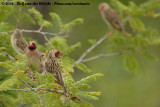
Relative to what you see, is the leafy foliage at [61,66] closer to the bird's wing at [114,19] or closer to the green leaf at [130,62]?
the green leaf at [130,62]

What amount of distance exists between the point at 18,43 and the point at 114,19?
13.8 feet

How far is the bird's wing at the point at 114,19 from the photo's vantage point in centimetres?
932

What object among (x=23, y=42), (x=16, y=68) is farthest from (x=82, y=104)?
(x=23, y=42)

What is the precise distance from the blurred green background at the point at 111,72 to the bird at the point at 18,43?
682 cm

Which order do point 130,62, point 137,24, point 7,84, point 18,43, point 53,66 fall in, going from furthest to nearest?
1. point 137,24
2. point 130,62
3. point 18,43
4. point 53,66
5. point 7,84

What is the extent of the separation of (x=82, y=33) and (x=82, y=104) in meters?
9.67

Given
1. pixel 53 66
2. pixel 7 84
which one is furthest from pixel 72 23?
pixel 7 84

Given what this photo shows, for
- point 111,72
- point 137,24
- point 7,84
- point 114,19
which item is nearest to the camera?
point 7,84

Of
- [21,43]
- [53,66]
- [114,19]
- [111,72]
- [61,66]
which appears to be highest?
[111,72]

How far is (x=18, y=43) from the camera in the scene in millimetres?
5930

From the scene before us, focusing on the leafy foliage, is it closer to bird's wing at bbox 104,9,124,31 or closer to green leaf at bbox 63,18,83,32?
green leaf at bbox 63,18,83,32

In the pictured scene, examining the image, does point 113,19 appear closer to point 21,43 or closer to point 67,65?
point 21,43

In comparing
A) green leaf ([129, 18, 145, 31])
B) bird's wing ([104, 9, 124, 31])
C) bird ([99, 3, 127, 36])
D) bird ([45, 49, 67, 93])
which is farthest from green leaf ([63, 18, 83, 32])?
bird's wing ([104, 9, 124, 31])

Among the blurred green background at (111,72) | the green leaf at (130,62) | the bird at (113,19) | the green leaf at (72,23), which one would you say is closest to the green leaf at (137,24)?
the bird at (113,19)
